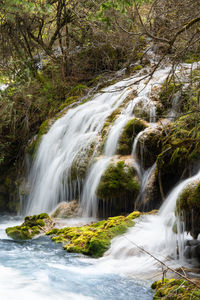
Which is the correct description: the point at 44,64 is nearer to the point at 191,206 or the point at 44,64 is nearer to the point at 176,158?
the point at 176,158

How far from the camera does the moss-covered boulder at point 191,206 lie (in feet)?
13.1

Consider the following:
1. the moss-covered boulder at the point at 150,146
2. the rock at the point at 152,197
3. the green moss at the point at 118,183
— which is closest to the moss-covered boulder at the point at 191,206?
the rock at the point at 152,197

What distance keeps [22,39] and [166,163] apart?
9161 millimetres

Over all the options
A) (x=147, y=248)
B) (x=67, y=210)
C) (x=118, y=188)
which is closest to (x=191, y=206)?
(x=147, y=248)

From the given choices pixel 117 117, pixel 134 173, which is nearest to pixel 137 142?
pixel 134 173

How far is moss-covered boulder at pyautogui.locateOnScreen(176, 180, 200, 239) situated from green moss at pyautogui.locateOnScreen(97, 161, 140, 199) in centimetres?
223

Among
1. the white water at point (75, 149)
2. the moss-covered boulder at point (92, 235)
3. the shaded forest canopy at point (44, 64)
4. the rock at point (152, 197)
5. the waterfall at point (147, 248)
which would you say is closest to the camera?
the waterfall at point (147, 248)

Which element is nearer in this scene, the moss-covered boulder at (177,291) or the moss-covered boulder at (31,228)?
the moss-covered boulder at (177,291)

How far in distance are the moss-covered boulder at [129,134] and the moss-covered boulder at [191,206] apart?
9.60ft

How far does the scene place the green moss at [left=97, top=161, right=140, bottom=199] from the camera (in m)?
6.41

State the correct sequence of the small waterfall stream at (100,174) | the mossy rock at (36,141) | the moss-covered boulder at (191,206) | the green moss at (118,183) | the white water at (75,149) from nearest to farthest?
the moss-covered boulder at (191,206), the small waterfall stream at (100,174), the green moss at (118,183), the white water at (75,149), the mossy rock at (36,141)

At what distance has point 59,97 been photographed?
1162 centimetres

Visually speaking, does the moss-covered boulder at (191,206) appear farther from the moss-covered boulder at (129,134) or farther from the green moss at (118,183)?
the moss-covered boulder at (129,134)

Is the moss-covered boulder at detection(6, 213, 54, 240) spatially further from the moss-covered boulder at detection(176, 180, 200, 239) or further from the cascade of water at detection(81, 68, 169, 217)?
the moss-covered boulder at detection(176, 180, 200, 239)
